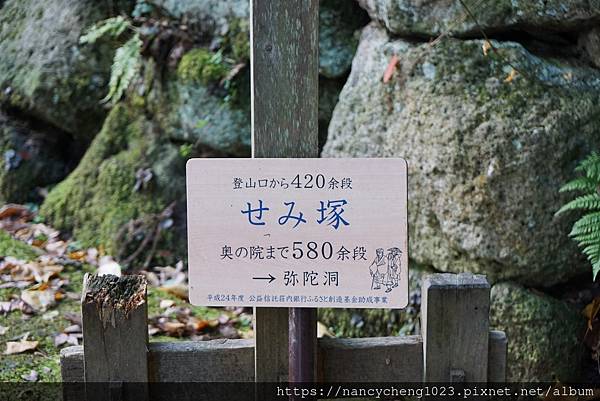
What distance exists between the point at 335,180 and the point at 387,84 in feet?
6.10

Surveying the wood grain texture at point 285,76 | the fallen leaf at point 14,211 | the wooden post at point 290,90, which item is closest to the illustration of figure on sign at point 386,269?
the wooden post at point 290,90

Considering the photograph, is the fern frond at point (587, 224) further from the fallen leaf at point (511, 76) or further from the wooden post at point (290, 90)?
the wooden post at point (290, 90)

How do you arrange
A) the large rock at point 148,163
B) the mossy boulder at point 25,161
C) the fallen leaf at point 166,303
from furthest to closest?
the mossy boulder at point 25,161 → the large rock at point 148,163 → the fallen leaf at point 166,303

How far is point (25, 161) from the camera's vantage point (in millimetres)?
5734

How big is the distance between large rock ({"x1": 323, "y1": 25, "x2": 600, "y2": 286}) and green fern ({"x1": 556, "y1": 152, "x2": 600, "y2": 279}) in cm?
18

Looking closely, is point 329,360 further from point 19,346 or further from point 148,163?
point 148,163

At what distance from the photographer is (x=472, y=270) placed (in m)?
3.72

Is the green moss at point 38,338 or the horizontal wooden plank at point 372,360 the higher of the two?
the horizontal wooden plank at point 372,360

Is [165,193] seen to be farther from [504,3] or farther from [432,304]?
[432,304]

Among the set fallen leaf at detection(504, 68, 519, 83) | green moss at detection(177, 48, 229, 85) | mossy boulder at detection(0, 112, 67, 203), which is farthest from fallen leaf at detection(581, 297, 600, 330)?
mossy boulder at detection(0, 112, 67, 203)

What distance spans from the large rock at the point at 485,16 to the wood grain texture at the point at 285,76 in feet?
5.70

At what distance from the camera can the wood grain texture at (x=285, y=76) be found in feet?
7.57

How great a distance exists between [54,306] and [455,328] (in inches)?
101

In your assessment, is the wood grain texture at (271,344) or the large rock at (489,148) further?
the large rock at (489,148)
